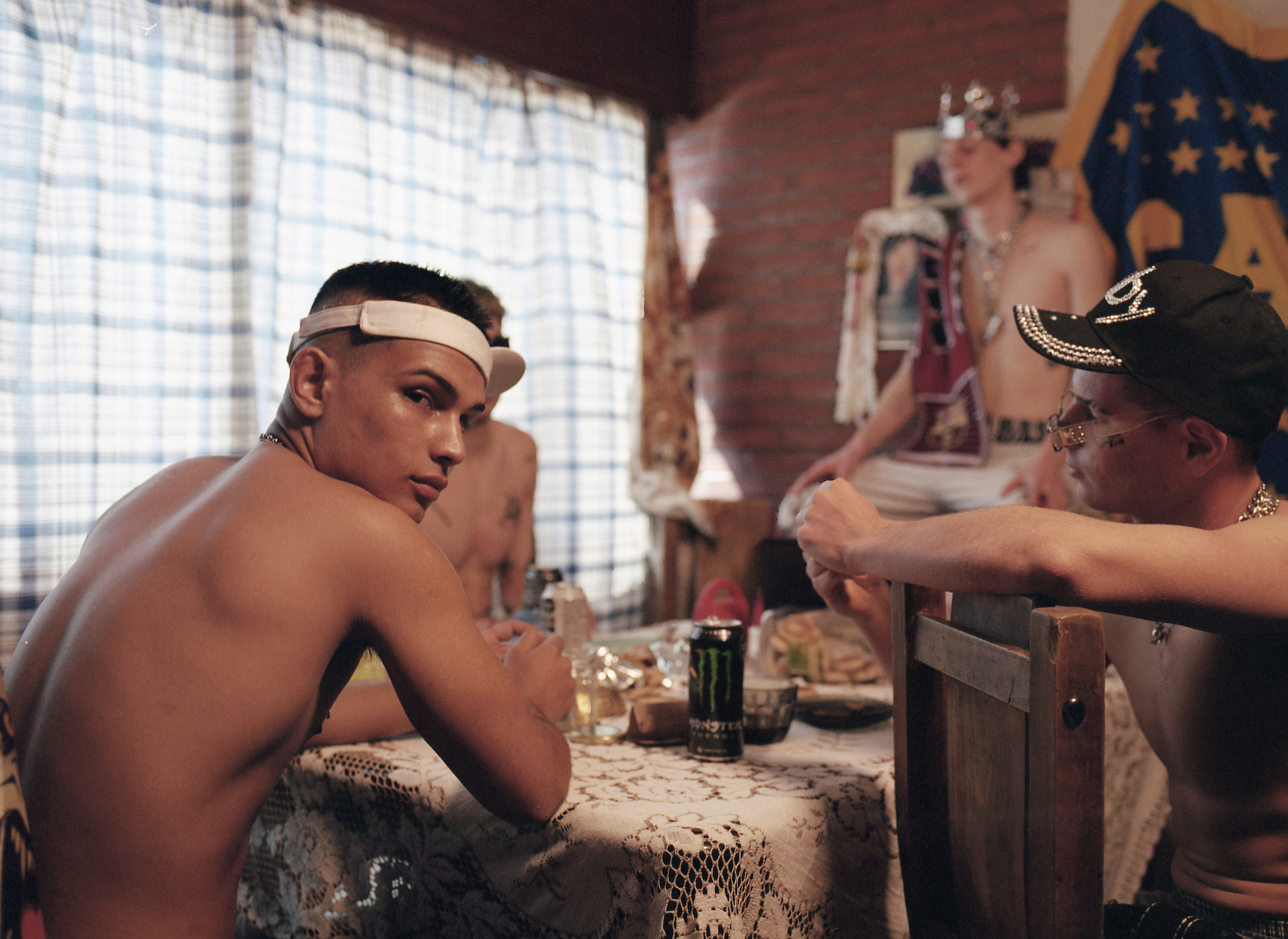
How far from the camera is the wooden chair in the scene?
2.86ft

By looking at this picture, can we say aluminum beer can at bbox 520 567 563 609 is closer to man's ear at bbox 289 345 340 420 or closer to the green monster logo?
the green monster logo

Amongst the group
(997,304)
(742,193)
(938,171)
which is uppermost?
(742,193)

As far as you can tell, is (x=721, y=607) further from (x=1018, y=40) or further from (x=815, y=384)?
(x=1018, y=40)

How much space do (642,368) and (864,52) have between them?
1.64 m

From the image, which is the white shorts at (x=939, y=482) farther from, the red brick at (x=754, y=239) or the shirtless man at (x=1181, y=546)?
the shirtless man at (x=1181, y=546)

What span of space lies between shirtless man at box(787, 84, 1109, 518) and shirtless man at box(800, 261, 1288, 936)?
79.4 inches

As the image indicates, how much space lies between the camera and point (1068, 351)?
1.37 metres

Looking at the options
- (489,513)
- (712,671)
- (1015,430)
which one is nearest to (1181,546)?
(712,671)

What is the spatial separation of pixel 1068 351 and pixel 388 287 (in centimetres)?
92

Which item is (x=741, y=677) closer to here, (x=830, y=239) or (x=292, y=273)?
(x=292, y=273)

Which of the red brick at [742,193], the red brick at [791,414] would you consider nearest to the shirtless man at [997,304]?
the red brick at [791,414]

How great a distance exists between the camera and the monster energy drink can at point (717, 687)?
54.2 inches

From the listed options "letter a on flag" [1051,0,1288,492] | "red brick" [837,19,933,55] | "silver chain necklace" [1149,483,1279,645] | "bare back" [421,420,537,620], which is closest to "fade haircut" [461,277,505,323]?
"bare back" [421,420,537,620]

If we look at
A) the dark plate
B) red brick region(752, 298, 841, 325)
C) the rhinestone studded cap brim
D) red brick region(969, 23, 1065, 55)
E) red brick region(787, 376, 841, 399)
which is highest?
red brick region(969, 23, 1065, 55)
